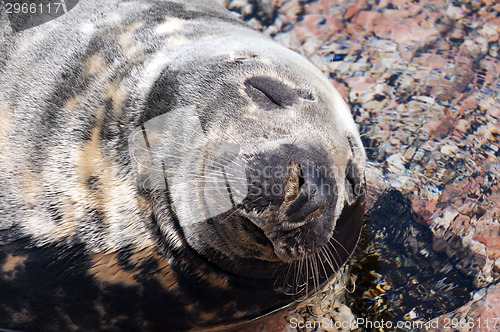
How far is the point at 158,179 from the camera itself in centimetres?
250

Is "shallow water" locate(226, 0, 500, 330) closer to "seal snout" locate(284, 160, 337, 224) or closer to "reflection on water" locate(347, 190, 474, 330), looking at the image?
"reflection on water" locate(347, 190, 474, 330)

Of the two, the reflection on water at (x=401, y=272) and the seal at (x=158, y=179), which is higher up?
the seal at (x=158, y=179)

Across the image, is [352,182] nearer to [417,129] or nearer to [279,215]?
[279,215]

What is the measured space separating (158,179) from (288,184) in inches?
24.0

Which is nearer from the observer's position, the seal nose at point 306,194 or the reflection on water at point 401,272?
the seal nose at point 306,194

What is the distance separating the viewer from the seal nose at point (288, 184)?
7.04ft

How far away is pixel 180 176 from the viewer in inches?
95.6

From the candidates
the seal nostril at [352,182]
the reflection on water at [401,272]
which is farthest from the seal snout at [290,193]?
the reflection on water at [401,272]

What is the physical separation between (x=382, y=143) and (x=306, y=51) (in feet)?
3.03

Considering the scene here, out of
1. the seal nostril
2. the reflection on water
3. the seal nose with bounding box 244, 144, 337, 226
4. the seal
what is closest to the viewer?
the seal nose with bounding box 244, 144, 337, 226

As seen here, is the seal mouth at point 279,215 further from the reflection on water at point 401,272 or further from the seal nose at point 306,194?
the reflection on water at point 401,272

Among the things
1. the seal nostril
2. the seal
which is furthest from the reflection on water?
the seal nostril

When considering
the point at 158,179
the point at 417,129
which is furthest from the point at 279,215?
the point at 417,129

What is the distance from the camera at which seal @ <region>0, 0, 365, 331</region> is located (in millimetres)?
2334
